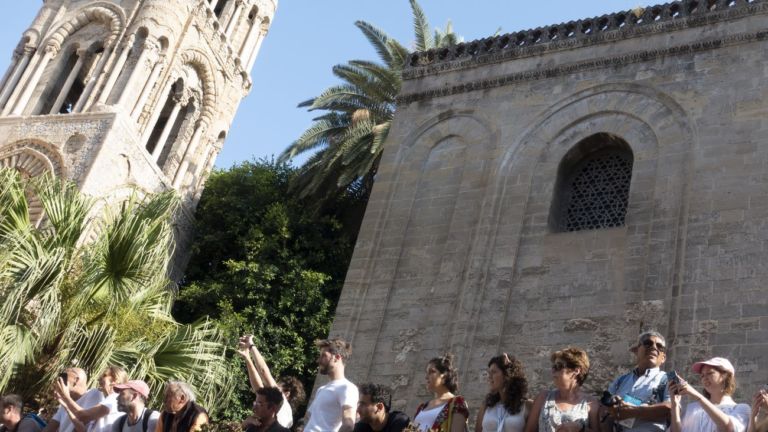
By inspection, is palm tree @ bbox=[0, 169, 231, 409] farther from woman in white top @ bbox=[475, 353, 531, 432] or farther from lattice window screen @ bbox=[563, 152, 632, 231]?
woman in white top @ bbox=[475, 353, 531, 432]

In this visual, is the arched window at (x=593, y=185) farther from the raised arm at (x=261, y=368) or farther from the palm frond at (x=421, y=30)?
the palm frond at (x=421, y=30)

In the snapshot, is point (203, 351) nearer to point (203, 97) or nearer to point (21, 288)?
point (21, 288)

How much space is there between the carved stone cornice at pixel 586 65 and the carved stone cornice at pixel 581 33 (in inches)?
14.2

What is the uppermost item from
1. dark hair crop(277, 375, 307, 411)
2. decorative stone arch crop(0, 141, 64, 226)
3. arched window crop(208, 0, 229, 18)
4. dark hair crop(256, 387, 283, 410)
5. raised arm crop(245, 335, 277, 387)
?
arched window crop(208, 0, 229, 18)

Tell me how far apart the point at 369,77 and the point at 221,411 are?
33.3 feet

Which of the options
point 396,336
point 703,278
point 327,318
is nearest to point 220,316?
point 327,318

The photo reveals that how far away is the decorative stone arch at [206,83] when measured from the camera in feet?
109

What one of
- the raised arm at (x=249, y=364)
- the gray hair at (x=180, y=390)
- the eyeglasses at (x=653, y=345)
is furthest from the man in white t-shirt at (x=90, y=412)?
the eyeglasses at (x=653, y=345)

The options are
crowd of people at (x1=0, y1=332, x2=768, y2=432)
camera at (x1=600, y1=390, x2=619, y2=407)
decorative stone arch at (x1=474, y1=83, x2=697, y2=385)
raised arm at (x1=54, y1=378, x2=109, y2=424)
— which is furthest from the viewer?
decorative stone arch at (x1=474, y1=83, x2=697, y2=385)

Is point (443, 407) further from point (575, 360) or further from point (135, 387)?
point (135, 387)

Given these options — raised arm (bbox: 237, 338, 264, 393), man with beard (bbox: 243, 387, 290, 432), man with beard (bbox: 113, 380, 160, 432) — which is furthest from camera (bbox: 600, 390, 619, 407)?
man with beard (bbox: 113, 380, 160, 432)

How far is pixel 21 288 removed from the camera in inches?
480

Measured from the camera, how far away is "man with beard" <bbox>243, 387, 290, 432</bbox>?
25.8ft

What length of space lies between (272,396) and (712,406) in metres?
3.23
